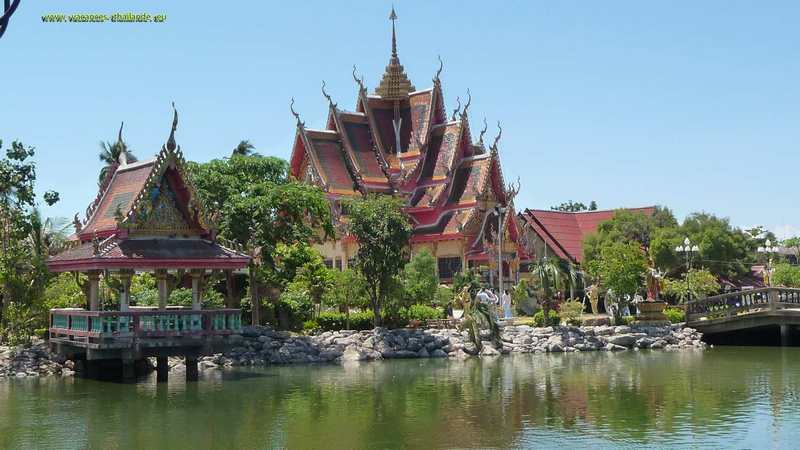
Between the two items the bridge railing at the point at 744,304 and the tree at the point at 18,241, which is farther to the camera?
the bridge railing at the point at 744,304

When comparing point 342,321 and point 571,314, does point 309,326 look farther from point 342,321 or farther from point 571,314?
point 571,314

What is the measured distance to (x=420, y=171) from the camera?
48938mm

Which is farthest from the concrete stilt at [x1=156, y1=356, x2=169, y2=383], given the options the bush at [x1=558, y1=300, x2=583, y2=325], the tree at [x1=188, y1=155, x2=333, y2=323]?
the bush at [x1=558, y1=300, x2=583, y2=325]

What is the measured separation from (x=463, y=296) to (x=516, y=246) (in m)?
10.6

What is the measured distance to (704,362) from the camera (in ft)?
95.1

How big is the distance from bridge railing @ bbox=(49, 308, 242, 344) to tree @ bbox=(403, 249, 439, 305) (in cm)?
1227

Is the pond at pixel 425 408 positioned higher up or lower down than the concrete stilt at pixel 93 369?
lower down

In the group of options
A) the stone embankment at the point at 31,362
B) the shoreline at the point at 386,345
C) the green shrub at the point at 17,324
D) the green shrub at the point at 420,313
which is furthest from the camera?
the green shrub at the point at 420,313

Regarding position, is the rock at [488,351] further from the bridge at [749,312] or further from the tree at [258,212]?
the bridge at [749,312]

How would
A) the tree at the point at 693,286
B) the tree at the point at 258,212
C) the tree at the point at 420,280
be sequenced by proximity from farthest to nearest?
the tree at the point at 693,286 → the tree at the point at 420,280 → the tree at the point at 258,212

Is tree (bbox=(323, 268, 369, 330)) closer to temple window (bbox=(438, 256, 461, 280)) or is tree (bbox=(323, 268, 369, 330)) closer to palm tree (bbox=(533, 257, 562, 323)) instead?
palm tree (bbox=(533, 257, 562, 323))

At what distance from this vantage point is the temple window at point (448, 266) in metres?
46.1

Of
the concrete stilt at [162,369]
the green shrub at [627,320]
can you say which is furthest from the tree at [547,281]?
the concrete stilt at [162,369]

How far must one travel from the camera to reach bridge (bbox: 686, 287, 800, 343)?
34.2 m
